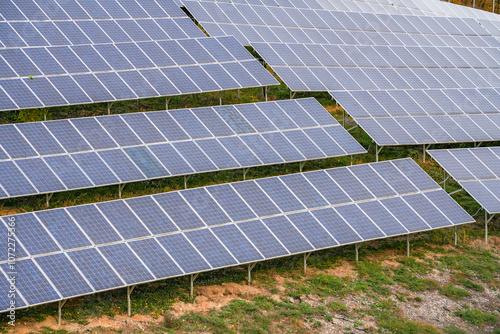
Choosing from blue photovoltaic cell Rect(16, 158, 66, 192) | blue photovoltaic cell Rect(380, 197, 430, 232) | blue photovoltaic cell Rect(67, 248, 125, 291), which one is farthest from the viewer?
blue photovoltaic cell Rect(380, 197, 430, 232)

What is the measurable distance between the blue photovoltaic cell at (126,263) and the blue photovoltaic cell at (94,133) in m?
6.37

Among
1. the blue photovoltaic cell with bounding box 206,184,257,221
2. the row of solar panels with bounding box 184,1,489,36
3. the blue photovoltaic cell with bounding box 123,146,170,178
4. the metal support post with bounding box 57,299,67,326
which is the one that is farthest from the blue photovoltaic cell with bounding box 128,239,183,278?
the row of solar panels with bounding box 184,1,489,36

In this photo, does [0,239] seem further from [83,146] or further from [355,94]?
[355,94]

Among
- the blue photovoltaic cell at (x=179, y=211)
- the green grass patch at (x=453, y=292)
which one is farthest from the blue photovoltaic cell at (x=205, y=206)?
the green grass patch at (x=453, y=292)

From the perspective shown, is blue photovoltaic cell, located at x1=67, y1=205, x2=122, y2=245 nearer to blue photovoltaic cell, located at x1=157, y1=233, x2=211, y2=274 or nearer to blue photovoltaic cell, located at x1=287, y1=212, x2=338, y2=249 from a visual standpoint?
blue photovoltaic cell, located at x1=157, y1=233, x2=211, y2=274

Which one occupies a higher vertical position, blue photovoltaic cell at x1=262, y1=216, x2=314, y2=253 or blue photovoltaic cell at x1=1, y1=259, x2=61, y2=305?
blue photovoltaic cell at x1=262, y1=216, x2=314, y2=253

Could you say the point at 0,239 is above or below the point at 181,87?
below

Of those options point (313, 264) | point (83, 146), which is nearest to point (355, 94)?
point (313, 264)

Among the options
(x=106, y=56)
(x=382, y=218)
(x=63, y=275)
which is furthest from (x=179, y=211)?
(x=106, y=56)

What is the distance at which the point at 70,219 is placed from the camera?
23.4 meters

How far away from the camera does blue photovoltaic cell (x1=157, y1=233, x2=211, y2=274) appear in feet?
76.2

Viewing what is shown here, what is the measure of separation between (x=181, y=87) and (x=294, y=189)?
1005cm

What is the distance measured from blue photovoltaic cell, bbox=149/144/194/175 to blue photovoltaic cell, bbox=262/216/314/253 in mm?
4661

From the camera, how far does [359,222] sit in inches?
1071
